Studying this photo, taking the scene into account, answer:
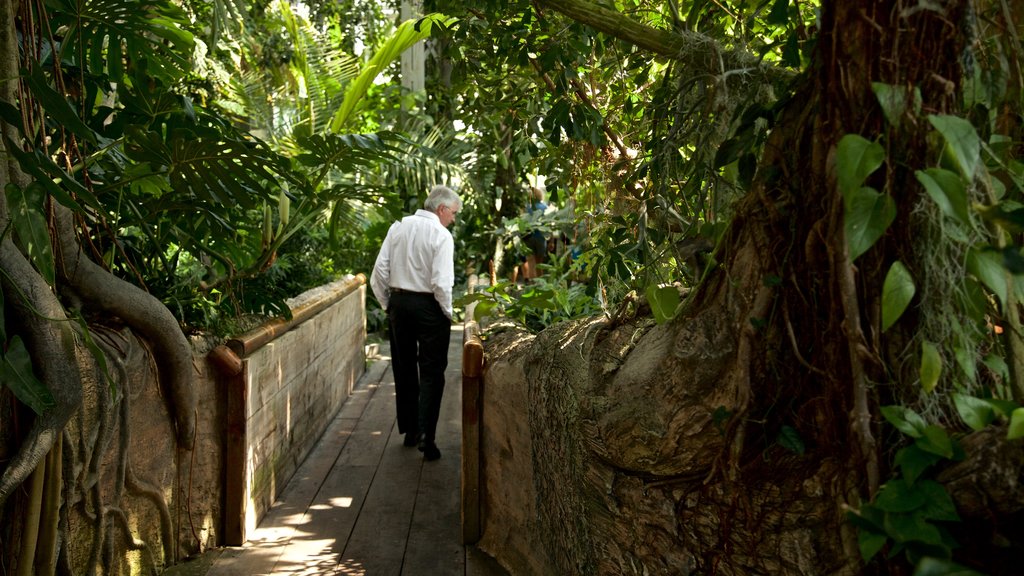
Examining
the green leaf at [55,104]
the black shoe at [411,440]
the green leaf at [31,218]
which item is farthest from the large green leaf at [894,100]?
the black shoe at [411,440]

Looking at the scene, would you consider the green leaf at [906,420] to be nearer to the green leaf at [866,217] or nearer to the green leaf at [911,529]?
the green leaf at [911,529]

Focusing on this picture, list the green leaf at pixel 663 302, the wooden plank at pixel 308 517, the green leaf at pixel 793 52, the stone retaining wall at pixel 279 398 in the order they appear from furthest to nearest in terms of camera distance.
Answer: the stone retaining wall at pixel 279 398, the wooden plank at pixel 308 517, the green leaf at pixel 663 302, the green leaf at pixel 793 52

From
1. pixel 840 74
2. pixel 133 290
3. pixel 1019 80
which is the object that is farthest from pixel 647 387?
pixel 133 290

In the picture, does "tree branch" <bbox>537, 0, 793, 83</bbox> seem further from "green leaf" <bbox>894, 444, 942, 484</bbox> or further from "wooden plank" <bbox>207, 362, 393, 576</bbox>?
"wooden plank" <bbox>207, 362, 393, 576</bbox>

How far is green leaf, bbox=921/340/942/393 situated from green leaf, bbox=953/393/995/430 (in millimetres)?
50

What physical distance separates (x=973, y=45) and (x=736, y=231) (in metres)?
0.57

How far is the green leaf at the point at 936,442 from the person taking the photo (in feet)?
4.52

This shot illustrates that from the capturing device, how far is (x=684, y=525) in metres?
1.95

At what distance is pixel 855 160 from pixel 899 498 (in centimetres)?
54

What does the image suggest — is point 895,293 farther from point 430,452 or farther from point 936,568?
point 430,452

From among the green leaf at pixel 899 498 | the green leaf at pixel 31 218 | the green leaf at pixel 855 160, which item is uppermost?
the green leaf at pixel 855 160

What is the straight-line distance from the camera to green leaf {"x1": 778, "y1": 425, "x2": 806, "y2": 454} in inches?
64.9

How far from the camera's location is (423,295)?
5.36 m

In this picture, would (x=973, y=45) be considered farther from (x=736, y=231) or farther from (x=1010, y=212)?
(x=736, y=231)
